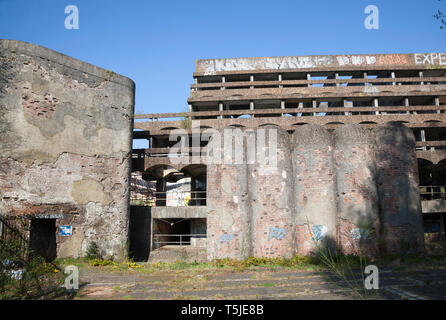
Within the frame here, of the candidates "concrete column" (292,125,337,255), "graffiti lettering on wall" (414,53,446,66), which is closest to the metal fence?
"concrete column" (292,125,337,255)

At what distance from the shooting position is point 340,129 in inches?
465

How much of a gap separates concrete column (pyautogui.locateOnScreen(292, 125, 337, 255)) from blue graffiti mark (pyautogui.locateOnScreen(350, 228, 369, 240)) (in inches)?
25.9

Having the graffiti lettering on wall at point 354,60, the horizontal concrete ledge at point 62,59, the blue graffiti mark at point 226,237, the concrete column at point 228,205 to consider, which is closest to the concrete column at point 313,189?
the concrete column at point 228,205

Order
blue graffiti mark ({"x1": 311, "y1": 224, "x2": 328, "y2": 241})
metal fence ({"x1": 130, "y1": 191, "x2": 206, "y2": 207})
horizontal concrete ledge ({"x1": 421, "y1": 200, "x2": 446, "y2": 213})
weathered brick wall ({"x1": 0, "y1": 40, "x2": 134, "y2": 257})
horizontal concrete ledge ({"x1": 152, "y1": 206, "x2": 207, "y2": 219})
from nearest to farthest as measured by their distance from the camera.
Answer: weathered brick wall ({"x1": 0, "y1": 40, "x2": 134, "y2": 257}) → blue graffiti mark ({"x1": 311, "y1": 224, "x2": 328, "y2": 241}) → horizontal concrete ledge ({"x1": 152, "y1": 206, "x2": 207, "y2": 219}) → horizontal concrete ledge ({"x1": 421, "y1": 200, "x2": 446, "y2": 213}) → metal fence ({"x1": 130, "y1": 191, "x2": 206, "y2": 207})

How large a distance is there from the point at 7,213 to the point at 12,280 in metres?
3.83

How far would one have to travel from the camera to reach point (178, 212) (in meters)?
14.5

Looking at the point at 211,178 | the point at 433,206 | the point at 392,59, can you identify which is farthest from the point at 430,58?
the point at 211,178

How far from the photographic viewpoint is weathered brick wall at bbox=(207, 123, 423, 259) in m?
10.8

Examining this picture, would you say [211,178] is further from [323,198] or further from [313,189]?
[323,198]

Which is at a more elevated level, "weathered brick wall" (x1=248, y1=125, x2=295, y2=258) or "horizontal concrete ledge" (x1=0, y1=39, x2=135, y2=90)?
"horizontal concrete ledge" (x1=0, y1=39, x2=135, y2=90)

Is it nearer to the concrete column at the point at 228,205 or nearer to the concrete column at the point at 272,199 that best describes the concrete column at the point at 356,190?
the concrete column at the point at 272,199

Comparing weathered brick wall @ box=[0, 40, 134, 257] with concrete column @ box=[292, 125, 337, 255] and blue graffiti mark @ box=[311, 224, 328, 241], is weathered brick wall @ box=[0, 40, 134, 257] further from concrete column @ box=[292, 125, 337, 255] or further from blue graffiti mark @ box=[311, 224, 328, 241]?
blue graffiti mark @ box=[311, 224, 328, 241]
